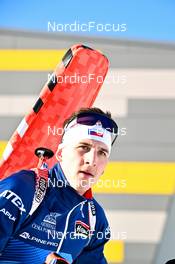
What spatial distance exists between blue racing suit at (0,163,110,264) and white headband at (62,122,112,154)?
0.08m

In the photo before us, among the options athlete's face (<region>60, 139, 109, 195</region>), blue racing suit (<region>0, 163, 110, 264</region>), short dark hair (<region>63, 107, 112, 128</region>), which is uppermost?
short dark hair (<region>63, 107, 112, 128</region>)

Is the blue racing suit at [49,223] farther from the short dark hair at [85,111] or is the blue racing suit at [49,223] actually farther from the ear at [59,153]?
the short dark hair at [85,111]

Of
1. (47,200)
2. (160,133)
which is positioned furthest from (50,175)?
(160,133)

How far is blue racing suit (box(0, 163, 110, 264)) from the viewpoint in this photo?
112cm

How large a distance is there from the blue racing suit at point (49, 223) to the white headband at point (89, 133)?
0.27ft

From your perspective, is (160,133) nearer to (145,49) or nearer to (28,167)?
(145,49)

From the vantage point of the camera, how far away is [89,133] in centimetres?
125

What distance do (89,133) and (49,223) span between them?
229mm

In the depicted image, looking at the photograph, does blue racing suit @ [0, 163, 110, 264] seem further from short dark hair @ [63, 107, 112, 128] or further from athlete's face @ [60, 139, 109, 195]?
short dark hair @ [63, 107, 112, 128]

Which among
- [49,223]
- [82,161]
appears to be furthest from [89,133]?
[49,223]

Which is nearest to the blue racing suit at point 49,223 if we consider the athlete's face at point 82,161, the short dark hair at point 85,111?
the athlete's face at point 82,161

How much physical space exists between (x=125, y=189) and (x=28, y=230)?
370 millimetres

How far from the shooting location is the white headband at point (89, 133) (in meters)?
1.25

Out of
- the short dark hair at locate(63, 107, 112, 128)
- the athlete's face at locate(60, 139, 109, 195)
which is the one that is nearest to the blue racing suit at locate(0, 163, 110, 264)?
the athlete's face at locate(60, 139, 109, 195)
